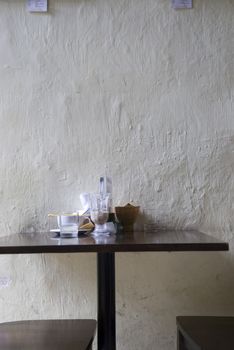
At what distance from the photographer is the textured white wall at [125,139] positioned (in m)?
1.76

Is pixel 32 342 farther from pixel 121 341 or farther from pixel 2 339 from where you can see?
pixel 121 341

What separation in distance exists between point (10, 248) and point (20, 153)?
773 mm

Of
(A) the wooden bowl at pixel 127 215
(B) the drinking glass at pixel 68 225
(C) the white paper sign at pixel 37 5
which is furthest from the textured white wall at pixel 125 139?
(B) the drinking glass at pixel 68 225

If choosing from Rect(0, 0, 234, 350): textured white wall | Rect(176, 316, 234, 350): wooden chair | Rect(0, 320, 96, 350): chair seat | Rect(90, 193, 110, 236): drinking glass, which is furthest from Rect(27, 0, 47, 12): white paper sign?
Rect(176, 316, 234, 350): wooden chair

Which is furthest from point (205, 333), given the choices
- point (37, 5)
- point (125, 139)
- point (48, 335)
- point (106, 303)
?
point (37, 5)

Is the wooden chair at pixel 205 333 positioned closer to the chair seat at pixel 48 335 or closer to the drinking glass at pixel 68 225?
the chair seat at pixel 48 335

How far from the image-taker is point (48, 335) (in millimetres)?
1238

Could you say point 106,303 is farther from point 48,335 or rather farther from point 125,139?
point 125,139

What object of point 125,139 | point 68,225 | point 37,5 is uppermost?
point 37,5

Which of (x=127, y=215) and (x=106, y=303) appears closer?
(x=106, y=303)

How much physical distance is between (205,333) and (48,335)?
55 centimetres

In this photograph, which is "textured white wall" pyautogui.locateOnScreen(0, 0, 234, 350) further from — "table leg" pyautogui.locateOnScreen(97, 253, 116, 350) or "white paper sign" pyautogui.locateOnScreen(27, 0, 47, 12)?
"table leg" pyautogui.locateOnScreen(97, 253, 116, 350)

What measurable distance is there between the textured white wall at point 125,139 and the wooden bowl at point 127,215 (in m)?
0.18

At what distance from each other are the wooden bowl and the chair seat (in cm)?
44
